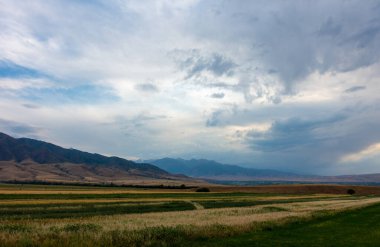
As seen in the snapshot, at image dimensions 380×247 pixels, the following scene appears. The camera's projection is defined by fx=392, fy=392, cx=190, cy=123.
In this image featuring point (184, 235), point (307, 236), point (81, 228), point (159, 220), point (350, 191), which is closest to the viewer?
point (184, 235)

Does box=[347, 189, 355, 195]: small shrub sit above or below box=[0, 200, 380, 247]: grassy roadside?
above

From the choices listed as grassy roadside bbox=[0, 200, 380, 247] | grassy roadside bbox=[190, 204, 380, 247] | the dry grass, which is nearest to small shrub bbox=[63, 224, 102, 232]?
grassy roadside bbox=[0, 200, 380, 247]

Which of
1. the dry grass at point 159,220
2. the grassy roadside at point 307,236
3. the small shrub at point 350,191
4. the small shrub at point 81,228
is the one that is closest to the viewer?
the grassy roadside at point 307,236

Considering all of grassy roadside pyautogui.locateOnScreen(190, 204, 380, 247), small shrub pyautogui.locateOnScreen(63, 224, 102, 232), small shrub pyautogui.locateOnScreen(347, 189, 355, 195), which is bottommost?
small shrub pyautogui.locateOnScreen(63, 224, 102, 232)

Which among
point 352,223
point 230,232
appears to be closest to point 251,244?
point 230,232

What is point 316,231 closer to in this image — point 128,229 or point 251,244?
point 251,244

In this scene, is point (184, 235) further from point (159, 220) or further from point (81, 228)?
point (159, 220)

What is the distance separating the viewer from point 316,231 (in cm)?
3150

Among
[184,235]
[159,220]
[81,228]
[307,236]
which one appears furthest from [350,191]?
[81,228]

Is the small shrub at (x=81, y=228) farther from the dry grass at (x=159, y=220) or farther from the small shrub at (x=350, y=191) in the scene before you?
the small shrub at (x=350, y=191)

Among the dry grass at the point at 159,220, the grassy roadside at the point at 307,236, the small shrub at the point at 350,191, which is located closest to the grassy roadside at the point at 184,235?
the grassy roadside at the point at 307,236

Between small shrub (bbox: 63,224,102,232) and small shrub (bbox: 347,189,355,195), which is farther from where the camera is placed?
small shrub (bbox: 347,189,355,195)

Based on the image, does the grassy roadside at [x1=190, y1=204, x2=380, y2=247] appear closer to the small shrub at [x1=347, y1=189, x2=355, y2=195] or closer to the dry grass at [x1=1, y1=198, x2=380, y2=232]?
the dry grass at [x1=1, y1=198, x2=380, y2=232]

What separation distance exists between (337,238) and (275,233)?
15.4 ft
